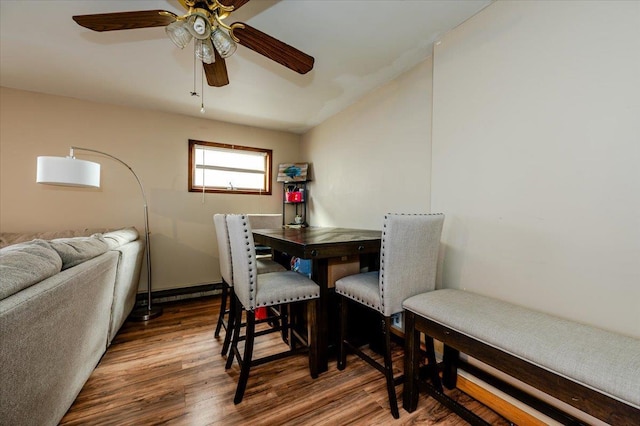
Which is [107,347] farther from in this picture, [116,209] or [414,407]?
[414,407]

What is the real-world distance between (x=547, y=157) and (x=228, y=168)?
3.47 metres

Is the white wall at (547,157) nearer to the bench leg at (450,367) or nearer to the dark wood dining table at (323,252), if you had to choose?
the bench leg at (450,367)

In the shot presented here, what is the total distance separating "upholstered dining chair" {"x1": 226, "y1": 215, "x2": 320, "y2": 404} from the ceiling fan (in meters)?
0.99

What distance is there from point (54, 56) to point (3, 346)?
2.49m

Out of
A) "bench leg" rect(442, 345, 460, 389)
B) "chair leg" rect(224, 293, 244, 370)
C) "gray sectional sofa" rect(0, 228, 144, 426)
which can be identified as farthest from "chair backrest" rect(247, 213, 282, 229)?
"bench leg" rect(442, 345, 460, 389)

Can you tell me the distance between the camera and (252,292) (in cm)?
154

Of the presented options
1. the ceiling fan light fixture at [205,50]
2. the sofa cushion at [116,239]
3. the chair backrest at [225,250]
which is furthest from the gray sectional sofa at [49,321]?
the ceiling fan light fixture at [205,50]

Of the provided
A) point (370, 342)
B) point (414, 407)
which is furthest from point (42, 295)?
point (370, 342)

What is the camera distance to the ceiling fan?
1295mm

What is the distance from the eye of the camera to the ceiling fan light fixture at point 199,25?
1302mm

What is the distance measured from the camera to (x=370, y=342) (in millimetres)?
2111

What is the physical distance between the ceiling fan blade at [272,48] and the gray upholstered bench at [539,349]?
1.60m

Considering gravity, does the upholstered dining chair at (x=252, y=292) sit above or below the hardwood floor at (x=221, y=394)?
above

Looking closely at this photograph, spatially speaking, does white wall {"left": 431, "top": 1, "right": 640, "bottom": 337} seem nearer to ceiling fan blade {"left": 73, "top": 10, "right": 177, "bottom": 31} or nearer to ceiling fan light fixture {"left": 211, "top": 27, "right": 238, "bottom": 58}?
ceiling fan light fixture {"left": 211, "top": 27, "right": 238, "bottom": 58}
